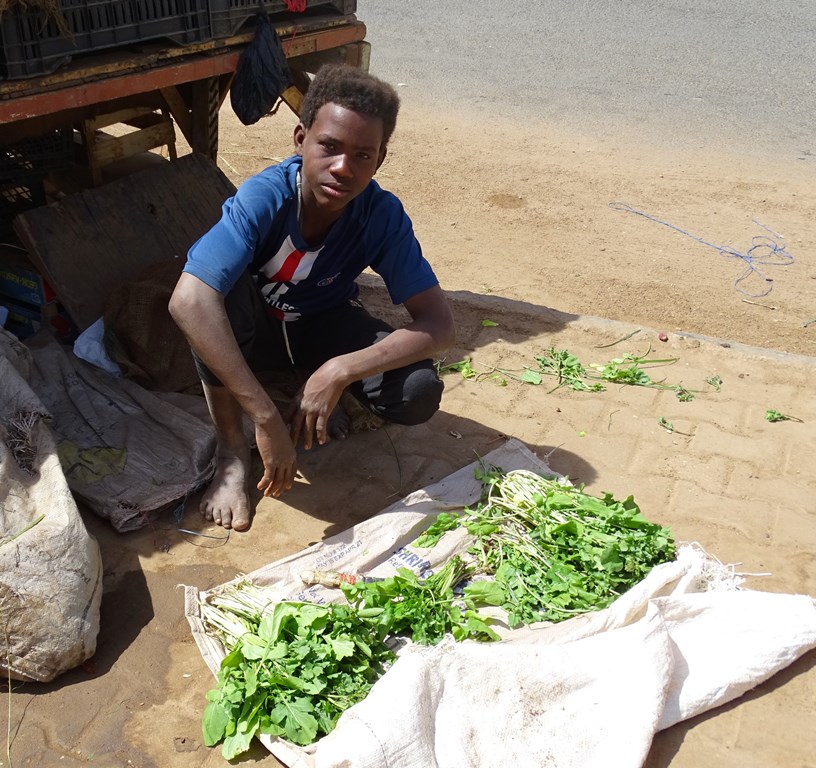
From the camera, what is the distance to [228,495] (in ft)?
11.2

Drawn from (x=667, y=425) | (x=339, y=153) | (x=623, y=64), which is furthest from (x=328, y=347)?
(x=623, y=64)

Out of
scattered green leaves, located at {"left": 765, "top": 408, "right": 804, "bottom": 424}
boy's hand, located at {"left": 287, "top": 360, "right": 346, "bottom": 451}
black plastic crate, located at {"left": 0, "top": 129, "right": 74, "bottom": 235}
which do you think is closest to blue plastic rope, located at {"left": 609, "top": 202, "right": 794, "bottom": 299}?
scattered green leaves, located at {"left": 765, "top": 408, "right": 804, "bottom": 424}

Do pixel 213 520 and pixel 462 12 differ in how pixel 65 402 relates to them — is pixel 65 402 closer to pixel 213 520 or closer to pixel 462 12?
pixel 213 520

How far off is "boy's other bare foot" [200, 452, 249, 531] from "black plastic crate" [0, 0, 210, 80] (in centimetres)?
178

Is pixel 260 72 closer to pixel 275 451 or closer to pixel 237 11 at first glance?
pixel 237 11

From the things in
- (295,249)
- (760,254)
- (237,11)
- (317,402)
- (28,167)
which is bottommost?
(760,254)

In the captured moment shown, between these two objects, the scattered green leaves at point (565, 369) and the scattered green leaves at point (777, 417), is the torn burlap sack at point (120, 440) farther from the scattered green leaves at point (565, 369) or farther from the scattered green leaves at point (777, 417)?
the scattered green leaves at point (777, 417)

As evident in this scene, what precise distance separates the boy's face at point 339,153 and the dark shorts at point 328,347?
51cm

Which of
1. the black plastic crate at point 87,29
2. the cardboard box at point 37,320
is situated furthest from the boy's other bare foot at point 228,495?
the black plastic crate at point 87,29

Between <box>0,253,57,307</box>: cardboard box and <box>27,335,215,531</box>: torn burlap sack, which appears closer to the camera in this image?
<box>27,335,215,531</box>: torn burlap sack

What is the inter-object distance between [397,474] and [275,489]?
0.71 meters

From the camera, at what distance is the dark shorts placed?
342cm

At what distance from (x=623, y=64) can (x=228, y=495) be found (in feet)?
28.2

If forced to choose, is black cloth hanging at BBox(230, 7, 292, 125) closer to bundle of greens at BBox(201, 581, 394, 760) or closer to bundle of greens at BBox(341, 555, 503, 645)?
bundle of greens at BBox(341, 555, 503, 645)
